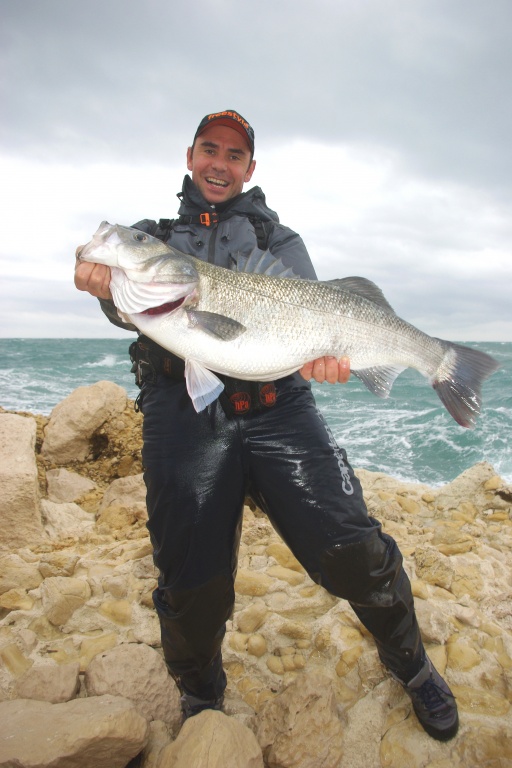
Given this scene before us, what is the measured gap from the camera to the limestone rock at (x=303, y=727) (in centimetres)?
250

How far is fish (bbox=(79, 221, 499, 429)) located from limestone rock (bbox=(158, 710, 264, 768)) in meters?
1.45

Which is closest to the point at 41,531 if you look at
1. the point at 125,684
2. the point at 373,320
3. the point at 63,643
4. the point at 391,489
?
the point at 63,643

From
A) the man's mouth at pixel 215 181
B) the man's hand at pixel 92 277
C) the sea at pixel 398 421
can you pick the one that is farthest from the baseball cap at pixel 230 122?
the sea at pixel 398 421

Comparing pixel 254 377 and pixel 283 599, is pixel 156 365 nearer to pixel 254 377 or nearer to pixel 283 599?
pixel 254 377

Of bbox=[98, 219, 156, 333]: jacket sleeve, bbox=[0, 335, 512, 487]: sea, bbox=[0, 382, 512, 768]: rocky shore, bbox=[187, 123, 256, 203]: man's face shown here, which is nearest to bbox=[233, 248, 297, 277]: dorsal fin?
bbox=[187, 123, 256, 203]: man's face

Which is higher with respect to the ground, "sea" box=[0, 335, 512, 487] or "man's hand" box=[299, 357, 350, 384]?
"man's hand" box=[299, 357, 350, 384]

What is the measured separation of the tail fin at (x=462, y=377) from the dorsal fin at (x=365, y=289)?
1.51 feet

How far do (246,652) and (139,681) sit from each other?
757 mm

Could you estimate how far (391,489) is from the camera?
20.5ft

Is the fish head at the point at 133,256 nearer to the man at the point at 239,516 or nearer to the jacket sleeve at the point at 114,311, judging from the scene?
the man at the point at 239,516

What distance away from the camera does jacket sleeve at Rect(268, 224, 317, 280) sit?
3.26 meters

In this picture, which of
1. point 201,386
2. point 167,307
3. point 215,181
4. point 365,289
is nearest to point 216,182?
point 215,181

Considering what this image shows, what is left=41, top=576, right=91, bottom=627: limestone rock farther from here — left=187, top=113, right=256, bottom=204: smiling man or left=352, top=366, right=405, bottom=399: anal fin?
left=187, top=113, right=256, bottom=204: smiling man

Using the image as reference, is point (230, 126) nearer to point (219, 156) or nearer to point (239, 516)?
point (219, 156)
